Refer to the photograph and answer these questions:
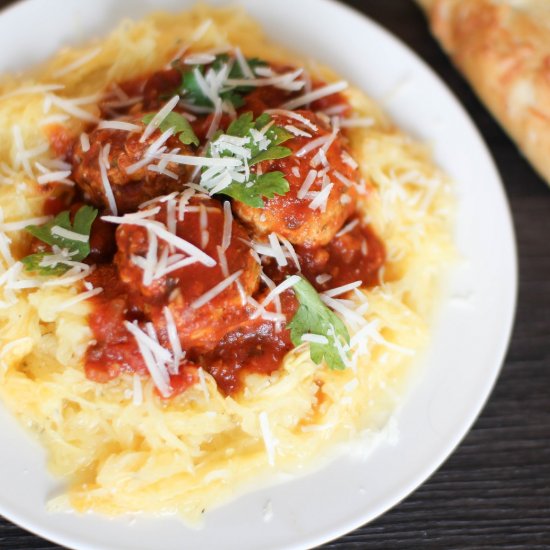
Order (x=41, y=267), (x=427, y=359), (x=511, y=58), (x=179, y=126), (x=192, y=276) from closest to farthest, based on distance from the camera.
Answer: (x=192, y=276) → (x=41, y=267) → (x=179, y=126) → (x=427, y=359) → (x=511, y=58)

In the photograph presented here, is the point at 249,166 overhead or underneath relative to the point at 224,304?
overhead

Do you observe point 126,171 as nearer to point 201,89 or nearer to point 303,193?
point 201,89

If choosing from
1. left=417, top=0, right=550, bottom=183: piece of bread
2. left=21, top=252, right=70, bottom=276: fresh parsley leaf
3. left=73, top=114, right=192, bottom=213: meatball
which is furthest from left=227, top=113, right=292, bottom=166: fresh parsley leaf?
left=417, top=0, right=550, bottom=183: piece of bread

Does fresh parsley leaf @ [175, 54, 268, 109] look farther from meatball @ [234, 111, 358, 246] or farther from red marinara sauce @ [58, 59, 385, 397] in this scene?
meatball @ [234, 111, 358, 246]

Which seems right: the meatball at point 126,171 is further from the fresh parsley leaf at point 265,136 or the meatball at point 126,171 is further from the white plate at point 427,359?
the white plate at point 427,359

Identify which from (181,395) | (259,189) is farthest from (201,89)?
(181,395)

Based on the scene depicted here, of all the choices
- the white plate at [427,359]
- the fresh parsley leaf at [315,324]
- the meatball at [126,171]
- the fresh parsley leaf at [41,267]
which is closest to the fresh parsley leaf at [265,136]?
the meatball at [126,171]

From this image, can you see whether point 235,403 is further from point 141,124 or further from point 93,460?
point 141,124

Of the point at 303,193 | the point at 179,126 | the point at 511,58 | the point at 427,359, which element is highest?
the point at 179,126
